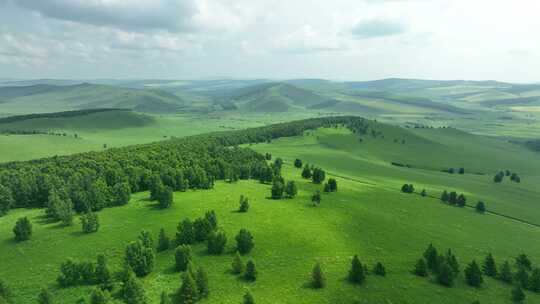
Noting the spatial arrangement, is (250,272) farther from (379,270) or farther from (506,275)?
(506,275)

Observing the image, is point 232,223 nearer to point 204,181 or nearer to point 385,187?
point 204,181

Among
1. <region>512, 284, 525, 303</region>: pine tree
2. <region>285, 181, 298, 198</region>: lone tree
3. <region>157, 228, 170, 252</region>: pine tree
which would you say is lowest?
<region>512, 284, 525, 303</region>: pine tree

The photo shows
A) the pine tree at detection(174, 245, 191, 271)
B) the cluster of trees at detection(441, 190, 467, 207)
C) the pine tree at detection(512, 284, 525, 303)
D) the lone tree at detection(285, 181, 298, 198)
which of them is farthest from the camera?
the cluster of trees at detection(441, 190, 467, 207)

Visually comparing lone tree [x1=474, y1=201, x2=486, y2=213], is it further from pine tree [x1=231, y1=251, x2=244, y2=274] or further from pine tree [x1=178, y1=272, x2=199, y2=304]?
pine tree [x1=178, y1=272, x2=199, y2=304]

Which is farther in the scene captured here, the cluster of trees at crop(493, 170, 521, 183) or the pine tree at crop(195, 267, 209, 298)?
the cluster of trees at crop(493, 170, 521, 183)

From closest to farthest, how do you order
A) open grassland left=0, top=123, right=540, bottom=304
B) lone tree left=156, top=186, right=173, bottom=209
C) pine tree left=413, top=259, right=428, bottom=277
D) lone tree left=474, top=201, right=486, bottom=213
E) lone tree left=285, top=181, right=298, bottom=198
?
open grassland left=0, top=123, right=540, bottom=304
pine tree left=413, top=259, right=428, bottom=277
lone tree left=156, top=186, right=173, bottom=209
lone tree left=285, top=181, right=298, bottom=198
lone tree left=474, top=201, right=486, bottom=213

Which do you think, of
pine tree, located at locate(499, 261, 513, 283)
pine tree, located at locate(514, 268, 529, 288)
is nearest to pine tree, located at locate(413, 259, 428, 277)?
pine tree, located at locate(499, 261, 513, 283)

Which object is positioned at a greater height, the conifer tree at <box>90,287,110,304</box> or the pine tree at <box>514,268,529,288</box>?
the conifer tree at <box>90,287,110,304</box>
